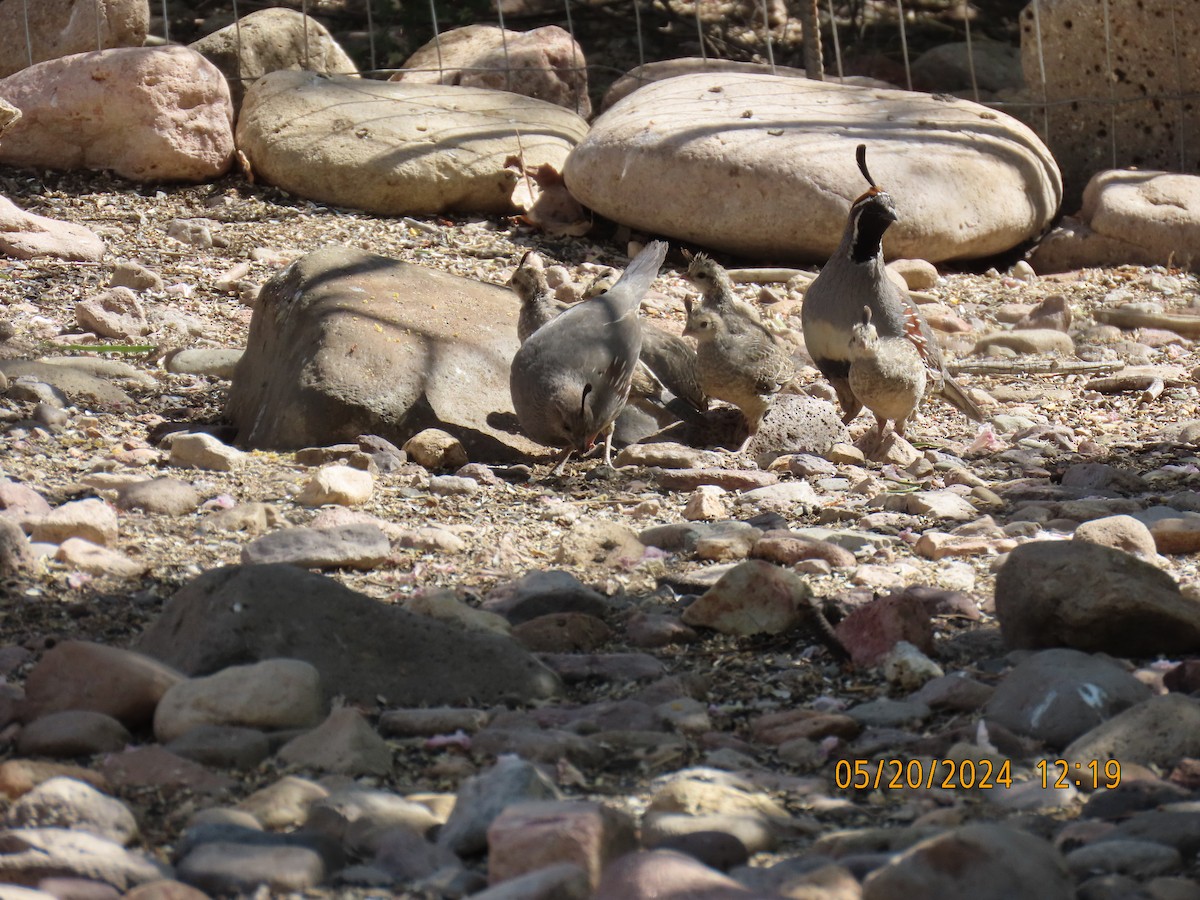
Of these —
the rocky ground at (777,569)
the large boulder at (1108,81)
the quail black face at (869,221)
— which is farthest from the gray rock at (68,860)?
the large boulder at (1108,81)

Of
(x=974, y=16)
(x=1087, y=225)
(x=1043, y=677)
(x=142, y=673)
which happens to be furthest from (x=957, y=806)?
(x=974, y=16)

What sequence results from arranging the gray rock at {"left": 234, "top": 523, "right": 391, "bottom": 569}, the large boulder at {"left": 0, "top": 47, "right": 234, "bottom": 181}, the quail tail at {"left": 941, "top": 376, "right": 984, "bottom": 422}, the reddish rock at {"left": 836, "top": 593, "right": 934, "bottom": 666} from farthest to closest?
the large boulder at {"left": 0, "top": 47, "right": 234, "bottom": 181} → the quail tail at {"left": 941, "top": 376, "right": 984, "bottom": 422} → the gray rock at {"left": 234, "top": 523, "right": 391, "bottom": 569} → the reddish rock at {"left": 836, "top": 593, "right": 934, "bottom": 666}

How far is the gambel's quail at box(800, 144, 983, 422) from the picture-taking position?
6.24 m

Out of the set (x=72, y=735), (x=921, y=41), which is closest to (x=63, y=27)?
(x=921, y=41)

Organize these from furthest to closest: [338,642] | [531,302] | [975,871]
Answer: [531,302], [338,642], [975,871]

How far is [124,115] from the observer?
29.9ft

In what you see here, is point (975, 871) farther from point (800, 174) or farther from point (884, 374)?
point (800, 174)

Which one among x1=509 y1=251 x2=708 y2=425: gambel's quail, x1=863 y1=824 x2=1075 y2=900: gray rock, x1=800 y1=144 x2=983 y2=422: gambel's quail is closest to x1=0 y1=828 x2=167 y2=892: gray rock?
x1=863 y1=824 x2=1075 y2=900: gray rock

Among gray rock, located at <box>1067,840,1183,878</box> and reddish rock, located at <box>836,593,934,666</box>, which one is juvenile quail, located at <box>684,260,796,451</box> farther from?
gray rock, located at <box>1067,840,1183,878</box>

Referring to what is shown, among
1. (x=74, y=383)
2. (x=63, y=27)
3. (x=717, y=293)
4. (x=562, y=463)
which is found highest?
(x=63, y=27)

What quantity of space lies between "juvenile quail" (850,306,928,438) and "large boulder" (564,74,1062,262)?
2908 mm

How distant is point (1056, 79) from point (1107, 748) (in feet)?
→ 28.7

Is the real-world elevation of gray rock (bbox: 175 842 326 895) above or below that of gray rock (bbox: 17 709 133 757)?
above
